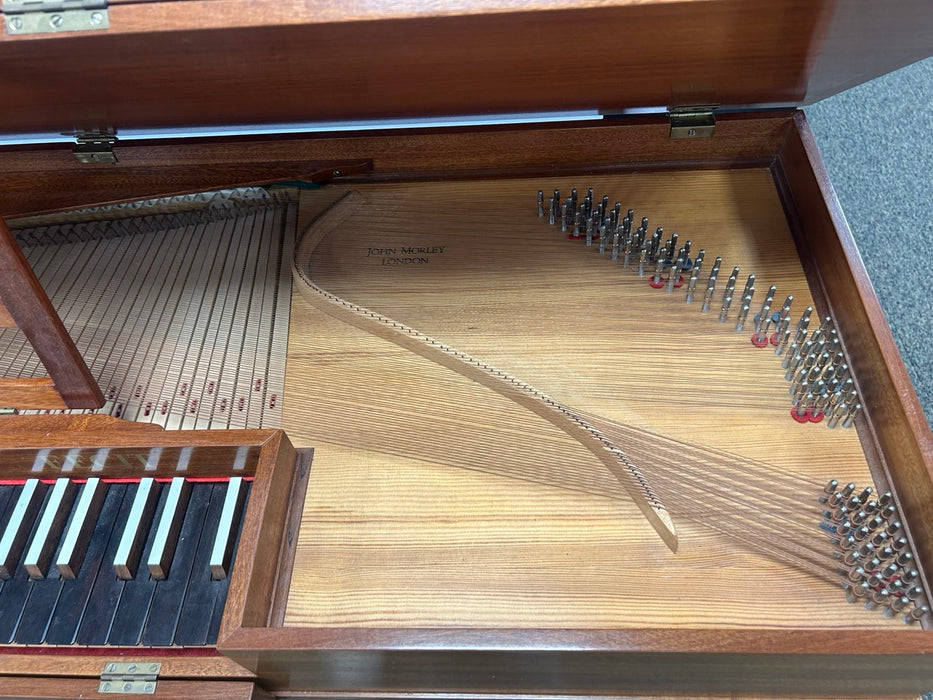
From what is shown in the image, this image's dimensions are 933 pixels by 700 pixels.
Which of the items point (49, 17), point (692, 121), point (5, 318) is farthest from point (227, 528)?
point (692, 121)

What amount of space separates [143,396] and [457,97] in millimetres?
815

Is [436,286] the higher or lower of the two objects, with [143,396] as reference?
higher

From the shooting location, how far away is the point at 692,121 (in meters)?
1.57

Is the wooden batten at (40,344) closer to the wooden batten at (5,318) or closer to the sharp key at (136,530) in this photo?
the wooden batten at (5,318)

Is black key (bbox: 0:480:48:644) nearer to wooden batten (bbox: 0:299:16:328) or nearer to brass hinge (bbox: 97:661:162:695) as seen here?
brass hinge (bbox: 97:661:162:695)

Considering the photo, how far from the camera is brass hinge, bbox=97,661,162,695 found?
116 cm

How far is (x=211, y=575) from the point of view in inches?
48.6

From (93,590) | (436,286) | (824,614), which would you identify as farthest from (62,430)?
(824,614)

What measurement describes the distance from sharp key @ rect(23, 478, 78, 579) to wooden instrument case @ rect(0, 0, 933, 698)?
0.38 feet

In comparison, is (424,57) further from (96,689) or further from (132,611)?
(96,689)

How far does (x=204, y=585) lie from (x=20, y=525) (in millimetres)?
345

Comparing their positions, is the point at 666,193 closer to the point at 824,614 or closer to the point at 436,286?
the point at 436,286

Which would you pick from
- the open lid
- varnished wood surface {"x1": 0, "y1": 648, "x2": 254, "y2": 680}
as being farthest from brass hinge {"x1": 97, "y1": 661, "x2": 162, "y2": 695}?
the open lid

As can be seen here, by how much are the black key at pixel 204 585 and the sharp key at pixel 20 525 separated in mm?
304
